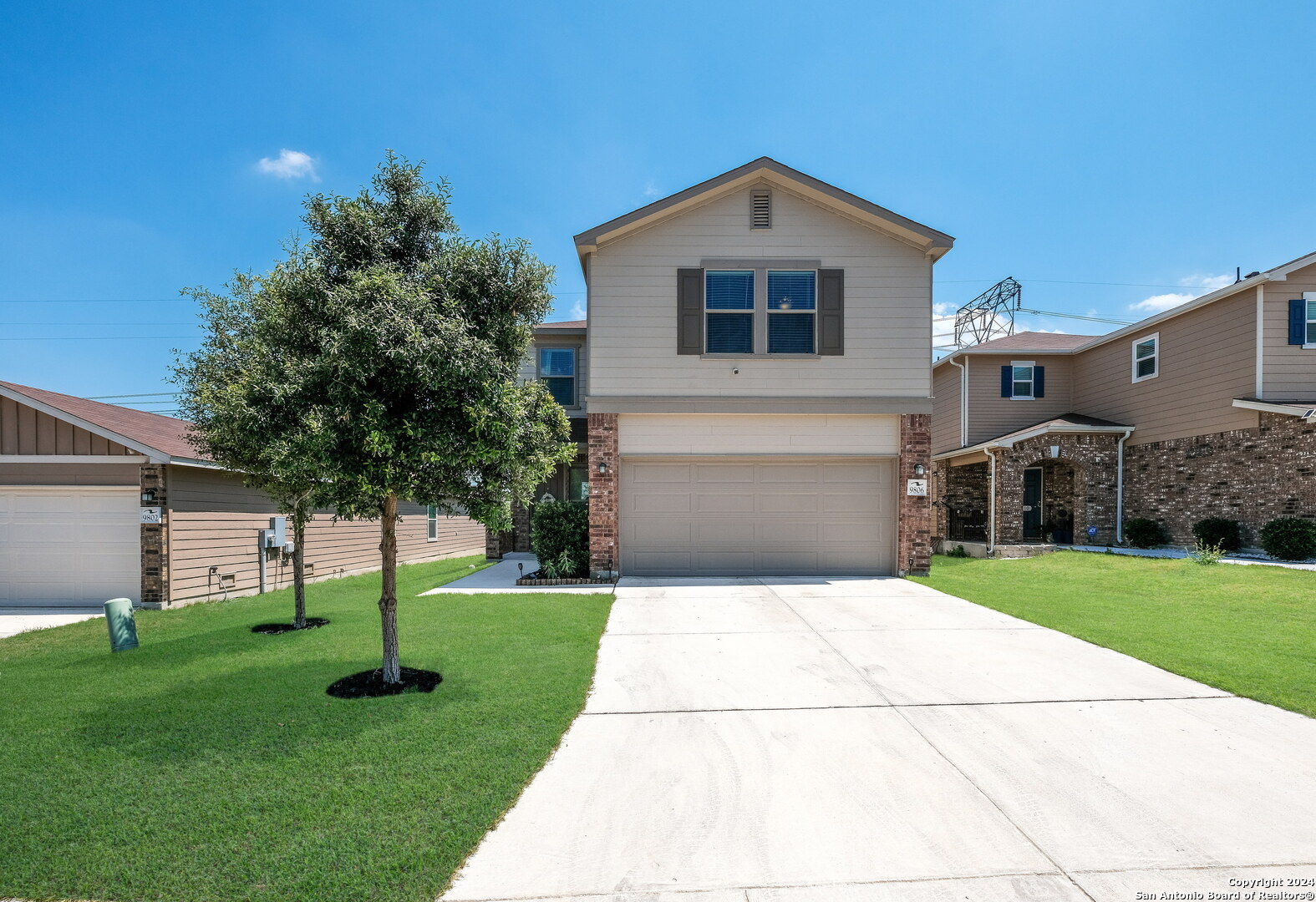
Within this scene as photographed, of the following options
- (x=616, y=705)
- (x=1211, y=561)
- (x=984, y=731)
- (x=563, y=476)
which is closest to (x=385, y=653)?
Answer: (x=616, y=705)

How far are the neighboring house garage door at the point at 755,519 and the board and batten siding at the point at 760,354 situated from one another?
144cm

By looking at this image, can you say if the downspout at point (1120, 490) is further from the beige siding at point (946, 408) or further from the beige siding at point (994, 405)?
the beige siding at point (946, 408)

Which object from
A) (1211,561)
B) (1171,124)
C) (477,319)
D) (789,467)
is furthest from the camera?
(1171,124)

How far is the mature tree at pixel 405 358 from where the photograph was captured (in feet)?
15.0

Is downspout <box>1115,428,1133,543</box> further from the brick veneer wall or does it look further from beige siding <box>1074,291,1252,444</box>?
beige siding <box>1074,291,1252,444</box>

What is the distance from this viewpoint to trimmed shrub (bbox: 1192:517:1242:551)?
1322 centimetres

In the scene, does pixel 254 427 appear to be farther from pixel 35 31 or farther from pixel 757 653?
pixel 35 31

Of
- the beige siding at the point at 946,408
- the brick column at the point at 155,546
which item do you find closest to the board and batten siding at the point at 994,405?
the beige siding at the point at 946,408

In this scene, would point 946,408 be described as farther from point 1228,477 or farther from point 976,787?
point 976,787

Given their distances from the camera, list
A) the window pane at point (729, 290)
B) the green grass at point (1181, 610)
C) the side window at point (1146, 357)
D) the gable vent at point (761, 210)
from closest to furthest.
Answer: the green grass at point (1181, 610), the window pane at point (729, 290), the gable vent at point (761, 210), the side window at point (1146, 357)

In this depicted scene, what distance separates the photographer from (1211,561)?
Answer: 11.9m

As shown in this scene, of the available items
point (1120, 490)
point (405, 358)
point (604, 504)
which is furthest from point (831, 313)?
point (1120, 490)

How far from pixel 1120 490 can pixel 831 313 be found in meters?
11.4

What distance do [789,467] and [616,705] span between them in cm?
717
